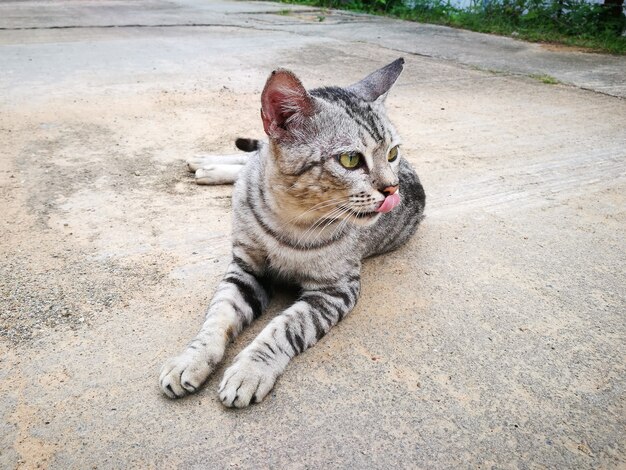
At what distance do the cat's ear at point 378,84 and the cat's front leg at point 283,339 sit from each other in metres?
0.87

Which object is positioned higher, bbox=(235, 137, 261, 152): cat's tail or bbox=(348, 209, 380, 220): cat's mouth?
bbox=(348, 209, 380, 220): cat's mouth

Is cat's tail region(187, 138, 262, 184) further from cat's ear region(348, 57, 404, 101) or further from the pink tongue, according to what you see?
the pink tongue

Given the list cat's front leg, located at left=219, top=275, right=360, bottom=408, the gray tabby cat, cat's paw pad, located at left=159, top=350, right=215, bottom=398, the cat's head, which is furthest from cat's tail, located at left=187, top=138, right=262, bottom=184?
cat's paw pad, located at left=159, top=350, right=215, bottom=398

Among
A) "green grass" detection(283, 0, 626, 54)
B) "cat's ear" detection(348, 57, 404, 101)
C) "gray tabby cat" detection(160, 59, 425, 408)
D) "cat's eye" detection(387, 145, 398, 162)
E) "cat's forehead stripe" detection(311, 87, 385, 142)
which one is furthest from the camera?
"green grass" detection(283, 0, 626, 54)

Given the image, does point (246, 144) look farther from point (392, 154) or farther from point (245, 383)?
point (245, 383)

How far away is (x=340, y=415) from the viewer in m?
1.78

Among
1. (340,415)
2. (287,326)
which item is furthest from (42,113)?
(340,415)

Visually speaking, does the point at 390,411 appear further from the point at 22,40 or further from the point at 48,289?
the point at 22,40

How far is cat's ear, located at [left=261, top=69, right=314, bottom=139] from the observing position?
1985mm

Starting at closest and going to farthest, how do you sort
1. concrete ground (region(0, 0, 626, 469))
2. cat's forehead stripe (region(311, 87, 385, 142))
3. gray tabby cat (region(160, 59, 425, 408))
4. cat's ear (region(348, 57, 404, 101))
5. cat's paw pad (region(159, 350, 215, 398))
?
concrete ground (region(0, 0, 626, 469)) → cat's paw pad (region(159, 350, 215, 398)) → gray tabby cat (region(160, 59, 425, 408)) → cat's forehead stripe (region(311, 87, 385, 142)) → cat's ear (region(348, 57, 404, 101))

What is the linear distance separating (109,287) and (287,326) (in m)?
0.91

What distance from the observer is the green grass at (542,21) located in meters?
8.34

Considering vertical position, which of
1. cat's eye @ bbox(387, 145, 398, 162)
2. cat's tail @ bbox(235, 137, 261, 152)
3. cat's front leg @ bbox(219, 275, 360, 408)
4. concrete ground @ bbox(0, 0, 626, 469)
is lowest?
concrete ground @ bbox(0, 0, 626, 469)

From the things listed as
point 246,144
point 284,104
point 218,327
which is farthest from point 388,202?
point 246,144
